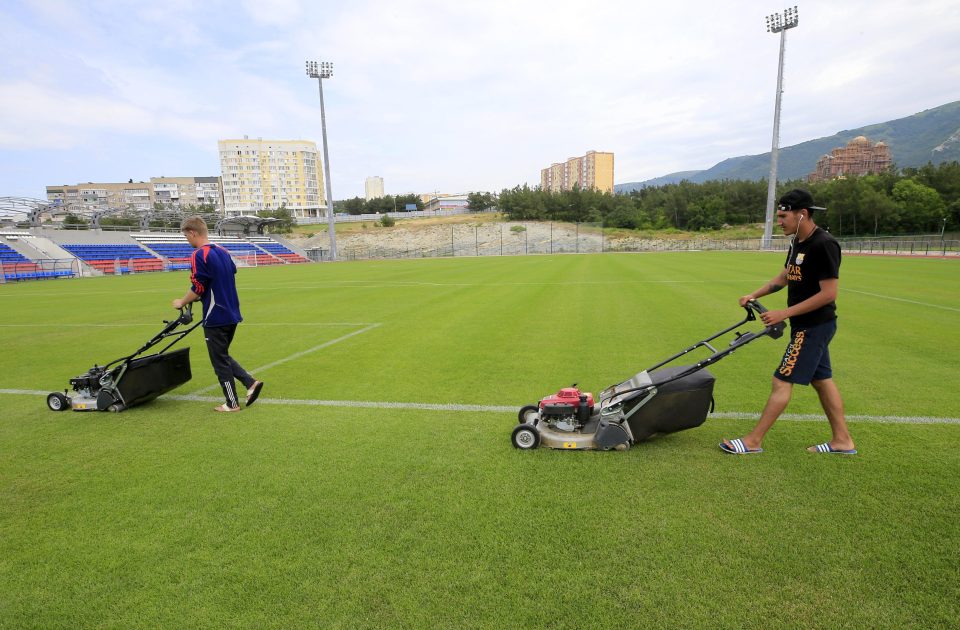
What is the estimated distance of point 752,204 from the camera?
75.1 meters

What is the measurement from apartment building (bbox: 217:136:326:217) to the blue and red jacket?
129038 mm

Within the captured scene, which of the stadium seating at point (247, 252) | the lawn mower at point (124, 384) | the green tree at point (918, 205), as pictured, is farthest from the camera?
the green tree at point (918, 205)

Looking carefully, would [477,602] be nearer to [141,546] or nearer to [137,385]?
[141,546]

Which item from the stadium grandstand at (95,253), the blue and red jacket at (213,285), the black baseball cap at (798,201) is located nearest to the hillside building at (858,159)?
the stadium grandstand at (95,253)

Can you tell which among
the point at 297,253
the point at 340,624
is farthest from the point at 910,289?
the point at 297,253

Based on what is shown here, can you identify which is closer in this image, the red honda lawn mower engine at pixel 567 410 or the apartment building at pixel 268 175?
the red honda lawn mower engine at pixel 567 410

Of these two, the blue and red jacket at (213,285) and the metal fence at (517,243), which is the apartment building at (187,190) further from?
the blue and red jacket at (213,285)

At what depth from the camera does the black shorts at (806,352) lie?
3279 mm

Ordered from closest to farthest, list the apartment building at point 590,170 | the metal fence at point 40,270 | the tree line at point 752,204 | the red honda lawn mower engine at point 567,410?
1. the red honda lawn mower engine at point 567,410
2. the metal fence at point 40,270
3. the tree line at point 752,204
4. the apartment building at point 590,170

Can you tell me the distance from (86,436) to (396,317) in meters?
6.59

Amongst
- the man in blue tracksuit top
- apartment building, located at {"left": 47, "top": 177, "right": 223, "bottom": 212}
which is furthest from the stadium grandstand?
apartment building, located at {"left": 47, "top": 177, "right": 223, "bottom": 212}

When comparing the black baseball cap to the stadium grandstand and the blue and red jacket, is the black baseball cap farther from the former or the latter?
the stadium grandstand

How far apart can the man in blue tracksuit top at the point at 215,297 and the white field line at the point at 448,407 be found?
0.56m

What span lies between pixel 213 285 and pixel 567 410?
3623 mm
